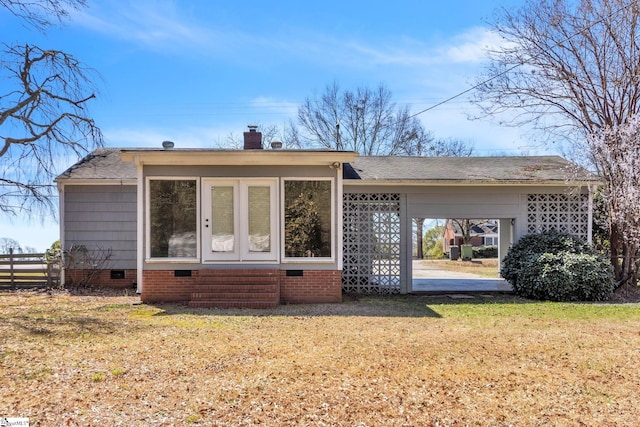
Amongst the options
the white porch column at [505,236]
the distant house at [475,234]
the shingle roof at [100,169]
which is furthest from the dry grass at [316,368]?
the distant house at [475,234]

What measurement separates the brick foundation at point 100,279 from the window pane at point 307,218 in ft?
16.1

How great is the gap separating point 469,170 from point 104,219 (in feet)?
31.3

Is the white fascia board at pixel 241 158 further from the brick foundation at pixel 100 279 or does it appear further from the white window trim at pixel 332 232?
the brick foundation at pixel 100 279

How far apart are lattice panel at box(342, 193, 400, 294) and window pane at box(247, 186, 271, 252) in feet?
8.45

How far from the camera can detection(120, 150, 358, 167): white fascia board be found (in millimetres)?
8789

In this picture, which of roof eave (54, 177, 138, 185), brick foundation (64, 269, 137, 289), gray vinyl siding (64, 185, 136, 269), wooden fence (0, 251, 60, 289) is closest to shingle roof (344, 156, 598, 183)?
roof eave (54, 177, 138, 185)

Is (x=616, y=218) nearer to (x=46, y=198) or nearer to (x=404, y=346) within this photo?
(x=404, y=346)

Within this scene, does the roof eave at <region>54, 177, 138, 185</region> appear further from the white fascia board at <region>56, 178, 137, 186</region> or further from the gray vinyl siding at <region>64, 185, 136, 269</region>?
the gray vinyl siding at <region>64, 185, 136, 269</region>

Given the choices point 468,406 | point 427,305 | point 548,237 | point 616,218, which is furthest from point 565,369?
point 616,218

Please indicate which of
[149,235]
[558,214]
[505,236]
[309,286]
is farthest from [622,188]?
[149,235]

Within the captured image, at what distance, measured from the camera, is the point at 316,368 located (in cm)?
478

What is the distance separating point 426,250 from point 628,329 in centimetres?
3180

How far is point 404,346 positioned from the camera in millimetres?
5719

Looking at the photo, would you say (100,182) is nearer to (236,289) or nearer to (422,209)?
(236,289)
